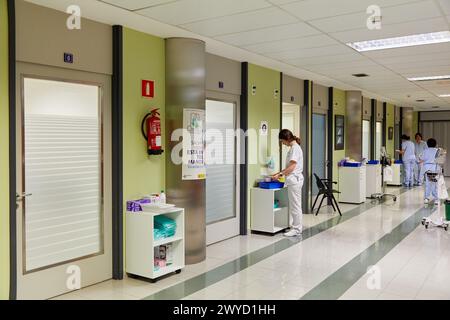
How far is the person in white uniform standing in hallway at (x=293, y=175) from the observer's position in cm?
622

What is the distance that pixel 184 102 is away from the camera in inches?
187

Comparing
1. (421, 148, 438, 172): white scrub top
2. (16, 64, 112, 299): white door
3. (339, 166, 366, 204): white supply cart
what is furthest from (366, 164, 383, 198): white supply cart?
(16, 64, 112, 299): white door

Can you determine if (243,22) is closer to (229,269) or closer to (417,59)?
(229,269)

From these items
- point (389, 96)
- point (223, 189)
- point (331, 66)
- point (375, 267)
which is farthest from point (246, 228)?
point (389, 96)

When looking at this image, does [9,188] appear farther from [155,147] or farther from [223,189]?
[223,189]

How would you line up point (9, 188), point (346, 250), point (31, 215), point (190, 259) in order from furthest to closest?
point (346, 250) < point (190, 259) < point (31, 215) < point (9, 188)

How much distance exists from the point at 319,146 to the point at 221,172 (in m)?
3.68

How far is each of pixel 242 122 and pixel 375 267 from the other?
9.23 ft

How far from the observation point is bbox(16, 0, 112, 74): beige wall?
3479 millimetres

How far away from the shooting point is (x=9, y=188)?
3.38 meters

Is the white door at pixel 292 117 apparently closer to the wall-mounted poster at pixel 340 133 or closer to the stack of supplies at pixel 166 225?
the wall-mounted poster at pixel 340 133

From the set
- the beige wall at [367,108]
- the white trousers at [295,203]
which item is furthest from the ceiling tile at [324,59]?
the beige wall at [367,108]

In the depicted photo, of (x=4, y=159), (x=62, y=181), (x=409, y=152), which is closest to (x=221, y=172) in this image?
(x=62, y=181)

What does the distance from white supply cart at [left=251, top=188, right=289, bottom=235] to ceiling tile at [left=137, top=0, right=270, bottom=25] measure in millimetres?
3137
